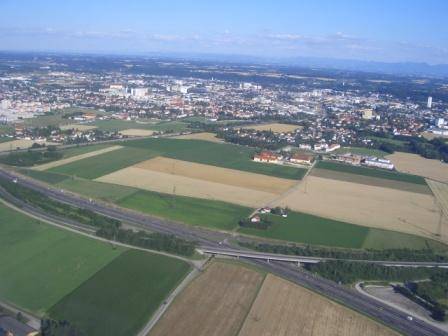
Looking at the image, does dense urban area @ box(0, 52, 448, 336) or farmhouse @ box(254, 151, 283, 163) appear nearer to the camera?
dense urban area @ box(0, 52, 448, 336)

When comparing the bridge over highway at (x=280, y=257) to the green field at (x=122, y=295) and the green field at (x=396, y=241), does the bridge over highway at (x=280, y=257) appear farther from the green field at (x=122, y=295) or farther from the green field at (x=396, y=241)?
the green field at (x=122, y=295)

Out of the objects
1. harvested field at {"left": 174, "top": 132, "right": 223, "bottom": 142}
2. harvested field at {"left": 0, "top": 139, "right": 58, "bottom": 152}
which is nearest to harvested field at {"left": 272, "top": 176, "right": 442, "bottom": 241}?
harvested field at {"left": 174, "top": 132, "right": 223, "bottom": 142}

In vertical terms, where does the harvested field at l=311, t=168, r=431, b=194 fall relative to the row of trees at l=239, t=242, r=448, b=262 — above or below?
above

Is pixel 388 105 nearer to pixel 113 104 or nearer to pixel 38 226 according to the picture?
pixel 113 104

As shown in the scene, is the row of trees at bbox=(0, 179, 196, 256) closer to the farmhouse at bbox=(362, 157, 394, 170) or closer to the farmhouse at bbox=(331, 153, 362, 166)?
the farmhouse at bbox=(331, 153, 362, 166)

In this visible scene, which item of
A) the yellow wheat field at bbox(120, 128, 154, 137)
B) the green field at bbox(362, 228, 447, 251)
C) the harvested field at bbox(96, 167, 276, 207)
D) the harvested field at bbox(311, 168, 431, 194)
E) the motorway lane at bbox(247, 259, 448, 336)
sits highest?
the yellow wheat field at bbox(120, 128, 154, 137)

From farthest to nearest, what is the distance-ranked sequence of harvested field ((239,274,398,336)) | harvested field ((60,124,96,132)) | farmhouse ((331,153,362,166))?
harvested field ((60,124,96,132)) < farmhouse ((331,153,362,166)) < harvested field ((239,274,398,336))

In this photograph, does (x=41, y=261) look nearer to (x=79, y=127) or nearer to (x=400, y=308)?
(x=400, y=308)
